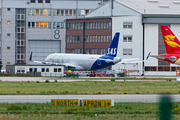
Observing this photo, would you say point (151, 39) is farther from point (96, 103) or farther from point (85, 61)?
point (96, 103)

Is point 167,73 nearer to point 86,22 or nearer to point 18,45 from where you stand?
point 86,22

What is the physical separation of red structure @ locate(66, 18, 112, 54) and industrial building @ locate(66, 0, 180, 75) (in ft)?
8.50

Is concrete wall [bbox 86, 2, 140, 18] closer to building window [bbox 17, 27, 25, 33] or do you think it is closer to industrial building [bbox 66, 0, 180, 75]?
industrial building [bbox 66, 0, 180, 75]

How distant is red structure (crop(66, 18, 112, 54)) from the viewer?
348ft

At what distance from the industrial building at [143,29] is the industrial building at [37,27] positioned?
25761mm

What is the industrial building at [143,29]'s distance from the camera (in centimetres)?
9975

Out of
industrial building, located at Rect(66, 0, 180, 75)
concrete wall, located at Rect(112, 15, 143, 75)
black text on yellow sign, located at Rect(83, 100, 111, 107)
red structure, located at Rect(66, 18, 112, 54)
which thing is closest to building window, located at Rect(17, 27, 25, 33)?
red structure, located at Rect(66, 18, 112, 54)

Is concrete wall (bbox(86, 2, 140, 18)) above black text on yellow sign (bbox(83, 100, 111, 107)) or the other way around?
above

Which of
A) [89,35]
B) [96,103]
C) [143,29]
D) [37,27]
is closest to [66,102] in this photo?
[96,103]

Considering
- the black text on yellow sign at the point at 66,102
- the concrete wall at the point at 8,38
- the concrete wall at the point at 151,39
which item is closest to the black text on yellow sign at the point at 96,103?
the black text on yellow sign at the point at 66,102

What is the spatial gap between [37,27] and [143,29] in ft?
144

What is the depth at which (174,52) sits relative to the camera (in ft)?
186

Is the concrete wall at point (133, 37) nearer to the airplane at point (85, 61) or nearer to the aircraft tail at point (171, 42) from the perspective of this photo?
the airplane at point (85, 61)

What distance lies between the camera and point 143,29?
102062 mm
